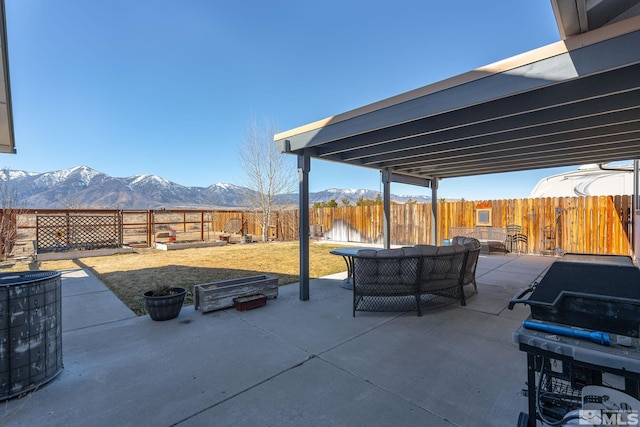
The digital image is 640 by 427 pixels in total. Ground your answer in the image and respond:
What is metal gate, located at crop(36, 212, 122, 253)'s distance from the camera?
10.8 meters

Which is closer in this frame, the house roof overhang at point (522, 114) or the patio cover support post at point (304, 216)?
the house roof overhang at point (522, 114)

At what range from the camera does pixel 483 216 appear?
11.6 metres

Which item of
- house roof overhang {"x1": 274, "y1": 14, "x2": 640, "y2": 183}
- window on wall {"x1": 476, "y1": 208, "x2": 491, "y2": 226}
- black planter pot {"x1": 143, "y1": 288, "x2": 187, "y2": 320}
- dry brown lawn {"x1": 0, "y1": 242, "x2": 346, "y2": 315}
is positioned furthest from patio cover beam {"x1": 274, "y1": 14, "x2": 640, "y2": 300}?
window on wall {"x1": 476, "y1": 208, "x2": 491, "y2": 226}

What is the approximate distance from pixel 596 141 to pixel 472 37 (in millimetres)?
3215

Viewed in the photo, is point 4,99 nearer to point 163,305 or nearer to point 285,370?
point 163,305

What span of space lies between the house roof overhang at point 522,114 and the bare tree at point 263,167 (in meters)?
10.8

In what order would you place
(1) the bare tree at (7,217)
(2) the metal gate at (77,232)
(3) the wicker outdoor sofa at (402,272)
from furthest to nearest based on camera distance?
(2) the metal gate at (77,232), (1) the bare tree at (7,217), (3) the wicker outdoor sofa at (402,272)

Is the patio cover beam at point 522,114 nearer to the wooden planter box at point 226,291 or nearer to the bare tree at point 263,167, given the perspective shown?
the wooden planter box at point 226,291

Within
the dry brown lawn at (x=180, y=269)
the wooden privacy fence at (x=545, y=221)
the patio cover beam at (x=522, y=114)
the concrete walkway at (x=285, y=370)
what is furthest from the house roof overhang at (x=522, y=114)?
the wooden privacy fence at (x=545, y=221)

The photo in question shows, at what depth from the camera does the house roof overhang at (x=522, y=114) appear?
235cm

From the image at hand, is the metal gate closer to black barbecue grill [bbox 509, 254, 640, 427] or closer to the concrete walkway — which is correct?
the concrete walkway

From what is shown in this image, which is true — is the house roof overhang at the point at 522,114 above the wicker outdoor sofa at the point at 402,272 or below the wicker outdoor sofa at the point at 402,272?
above

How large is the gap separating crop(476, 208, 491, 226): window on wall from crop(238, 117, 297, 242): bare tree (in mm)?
10253

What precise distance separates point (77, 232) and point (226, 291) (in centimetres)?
1054
